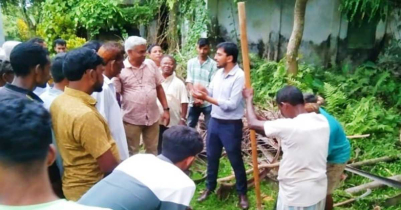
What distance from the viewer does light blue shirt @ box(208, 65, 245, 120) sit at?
429cm

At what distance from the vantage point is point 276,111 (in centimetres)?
651

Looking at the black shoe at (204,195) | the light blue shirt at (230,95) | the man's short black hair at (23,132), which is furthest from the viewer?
the black shoe at (204,195)

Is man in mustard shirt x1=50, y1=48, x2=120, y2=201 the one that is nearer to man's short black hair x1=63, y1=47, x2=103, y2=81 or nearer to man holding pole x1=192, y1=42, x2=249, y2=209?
man's short black hair x1=63, y1=47, x2=103, y2=81

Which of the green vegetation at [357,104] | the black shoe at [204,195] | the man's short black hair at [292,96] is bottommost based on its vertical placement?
the black shoe at [204,195]

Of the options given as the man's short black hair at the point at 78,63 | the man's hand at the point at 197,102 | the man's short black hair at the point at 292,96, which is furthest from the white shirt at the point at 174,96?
the man's short black hair at the point at 78,63

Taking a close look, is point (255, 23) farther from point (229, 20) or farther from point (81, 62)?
point (81, 62)

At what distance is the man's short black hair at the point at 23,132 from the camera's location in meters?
1.31

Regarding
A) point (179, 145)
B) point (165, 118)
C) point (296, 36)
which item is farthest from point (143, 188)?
point (296, 36)

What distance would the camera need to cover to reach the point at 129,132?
4.54 m

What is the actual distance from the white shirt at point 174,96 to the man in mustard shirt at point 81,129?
2535mm

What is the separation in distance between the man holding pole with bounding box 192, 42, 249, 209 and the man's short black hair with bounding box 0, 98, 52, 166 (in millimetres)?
2884

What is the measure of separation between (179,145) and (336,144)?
6.08 feet

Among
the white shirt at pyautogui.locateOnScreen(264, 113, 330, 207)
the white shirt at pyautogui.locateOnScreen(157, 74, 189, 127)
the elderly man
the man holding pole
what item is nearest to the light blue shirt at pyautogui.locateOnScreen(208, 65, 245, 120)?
the man holding pole

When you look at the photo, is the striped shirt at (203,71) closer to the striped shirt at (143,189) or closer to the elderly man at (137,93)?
the elderly man at (137,93)
